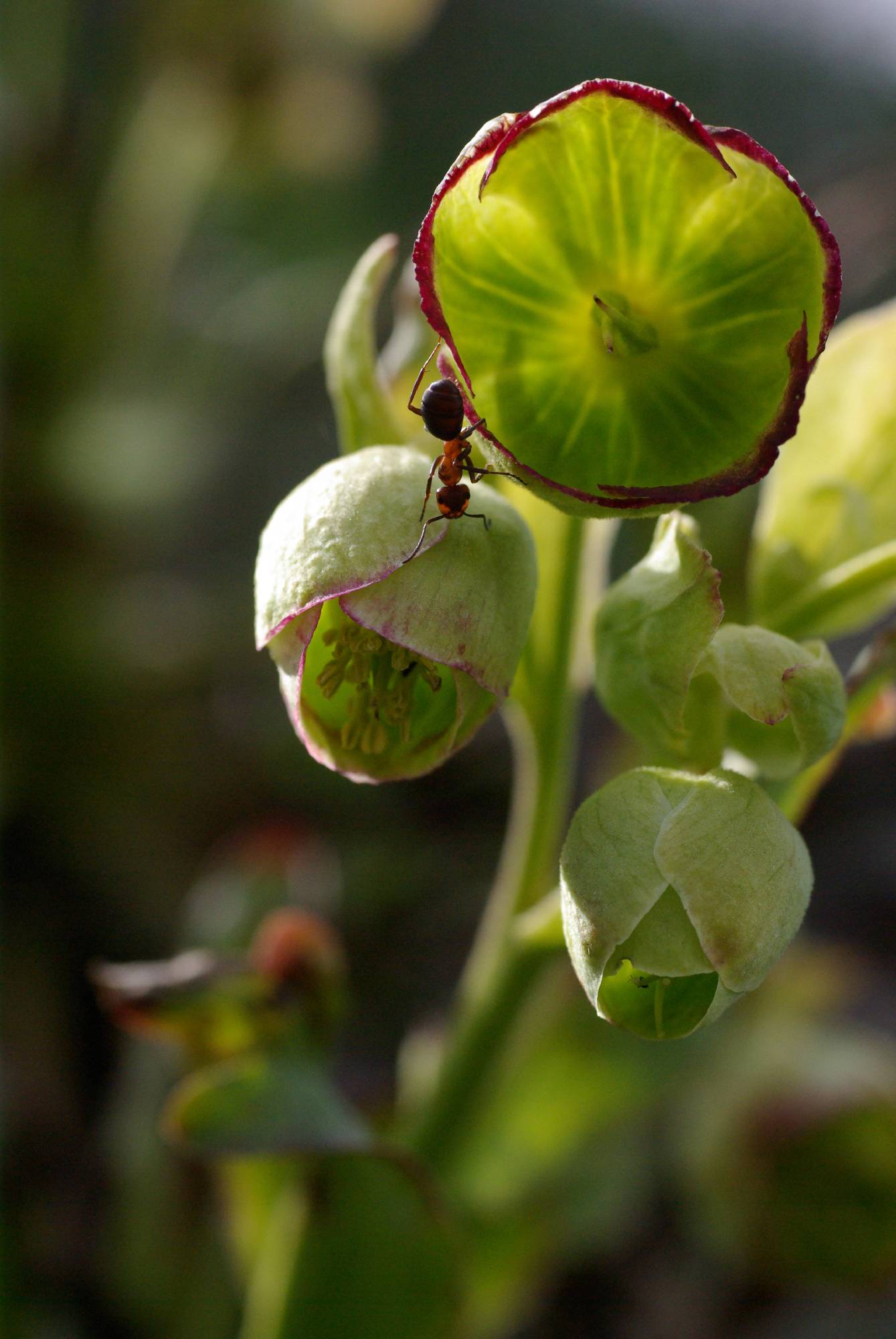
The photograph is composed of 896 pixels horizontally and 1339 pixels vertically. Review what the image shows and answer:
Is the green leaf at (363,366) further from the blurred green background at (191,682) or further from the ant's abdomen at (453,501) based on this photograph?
the blurred green background at (191,682)

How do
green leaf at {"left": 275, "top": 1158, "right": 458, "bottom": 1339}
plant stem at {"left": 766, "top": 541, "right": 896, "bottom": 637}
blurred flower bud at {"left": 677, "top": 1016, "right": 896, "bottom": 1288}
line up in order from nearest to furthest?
plant stem at {"left": 766, "top": 541, "right": 896, "bottom": 637} < green leaf at {"left": 275, "top": 1158, "right": 458, "bottom": 1339} < blurred flower bud at {"left": 677, "top": 1016, "right": 896, "bottom": 1288}

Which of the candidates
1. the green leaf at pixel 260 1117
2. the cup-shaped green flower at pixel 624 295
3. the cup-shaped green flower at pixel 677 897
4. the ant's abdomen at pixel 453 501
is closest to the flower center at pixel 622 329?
the cup-shaped green flower at pixel 624 295

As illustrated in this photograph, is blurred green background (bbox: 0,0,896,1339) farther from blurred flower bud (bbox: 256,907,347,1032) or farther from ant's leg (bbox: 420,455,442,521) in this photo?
ant's leg (bbox: 420,455,442,521)

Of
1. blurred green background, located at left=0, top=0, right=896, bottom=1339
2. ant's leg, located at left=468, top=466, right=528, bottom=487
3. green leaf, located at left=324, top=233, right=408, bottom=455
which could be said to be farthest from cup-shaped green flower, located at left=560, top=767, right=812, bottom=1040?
blurred green background, located at left=0, top=0, right=896, bottom=1339

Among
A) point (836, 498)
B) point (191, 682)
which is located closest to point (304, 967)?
point (836, 498)

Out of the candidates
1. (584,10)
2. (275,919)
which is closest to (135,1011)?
(275,919)

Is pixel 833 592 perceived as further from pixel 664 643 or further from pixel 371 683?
pixel 371 683

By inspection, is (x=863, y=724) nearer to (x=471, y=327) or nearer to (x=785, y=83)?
(x=471, y=327)
